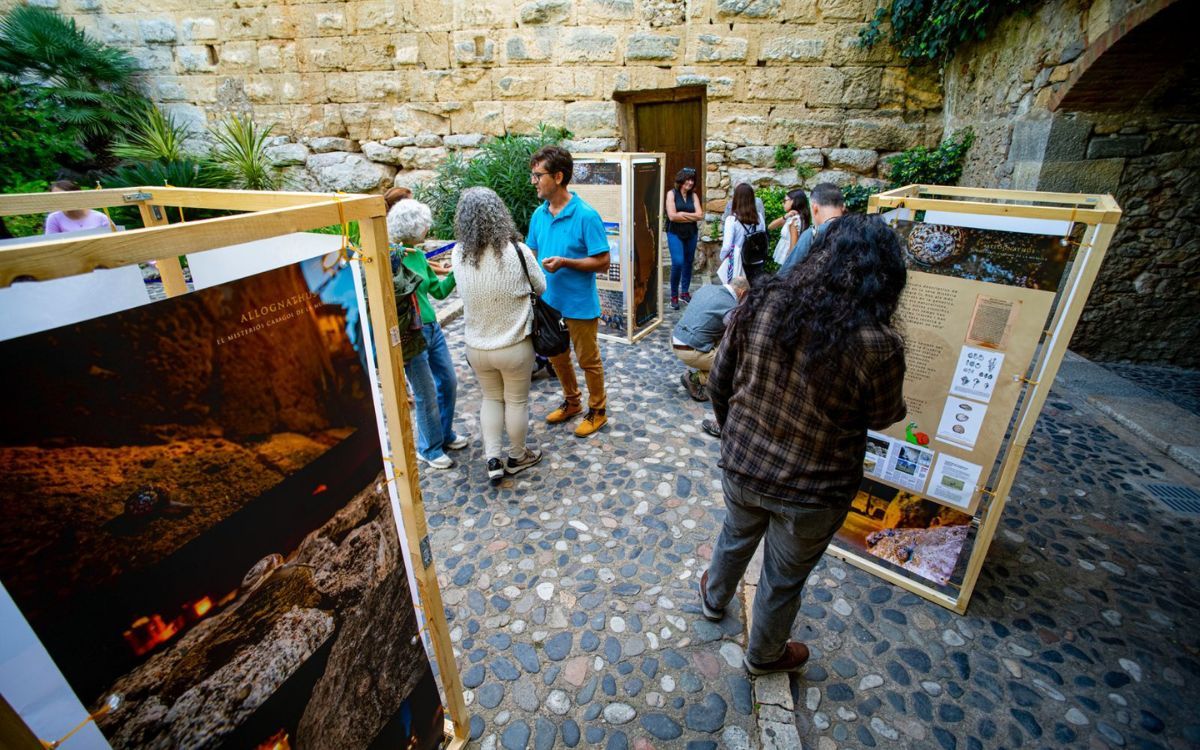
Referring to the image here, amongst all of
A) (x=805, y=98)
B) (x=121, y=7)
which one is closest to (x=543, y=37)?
(x=805, y=98)

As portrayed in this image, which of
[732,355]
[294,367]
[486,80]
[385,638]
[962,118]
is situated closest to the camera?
[294,367]

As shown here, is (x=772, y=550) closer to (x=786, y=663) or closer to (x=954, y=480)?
(x=786, y=663)

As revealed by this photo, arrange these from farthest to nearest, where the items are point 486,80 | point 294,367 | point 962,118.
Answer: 1. point 486,80
2. point 962,118
3. point 294,367

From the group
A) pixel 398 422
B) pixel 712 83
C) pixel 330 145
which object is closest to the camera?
pixel 398 422

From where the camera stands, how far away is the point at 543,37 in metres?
7.69

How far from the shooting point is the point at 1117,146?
15.4ft

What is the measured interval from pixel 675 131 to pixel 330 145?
5849 mm

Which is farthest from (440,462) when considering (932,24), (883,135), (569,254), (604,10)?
(932,24)

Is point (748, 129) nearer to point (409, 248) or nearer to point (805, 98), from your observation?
point (805, 98)

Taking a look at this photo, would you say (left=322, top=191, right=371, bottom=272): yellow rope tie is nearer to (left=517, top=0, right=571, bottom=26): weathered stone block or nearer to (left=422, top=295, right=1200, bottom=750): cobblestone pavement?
(left=422, top=295, right=1200, bottom=750): cobblestone pavement

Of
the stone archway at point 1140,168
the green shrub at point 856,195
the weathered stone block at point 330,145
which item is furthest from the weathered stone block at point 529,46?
the stone archway at point 1140,168

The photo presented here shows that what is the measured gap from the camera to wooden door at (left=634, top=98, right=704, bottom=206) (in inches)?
319

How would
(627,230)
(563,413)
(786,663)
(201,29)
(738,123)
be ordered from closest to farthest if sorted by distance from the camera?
(786,663) → (563,413) → (627,230) → (738,123) → (201,29)

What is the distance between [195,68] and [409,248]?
30.0ft
